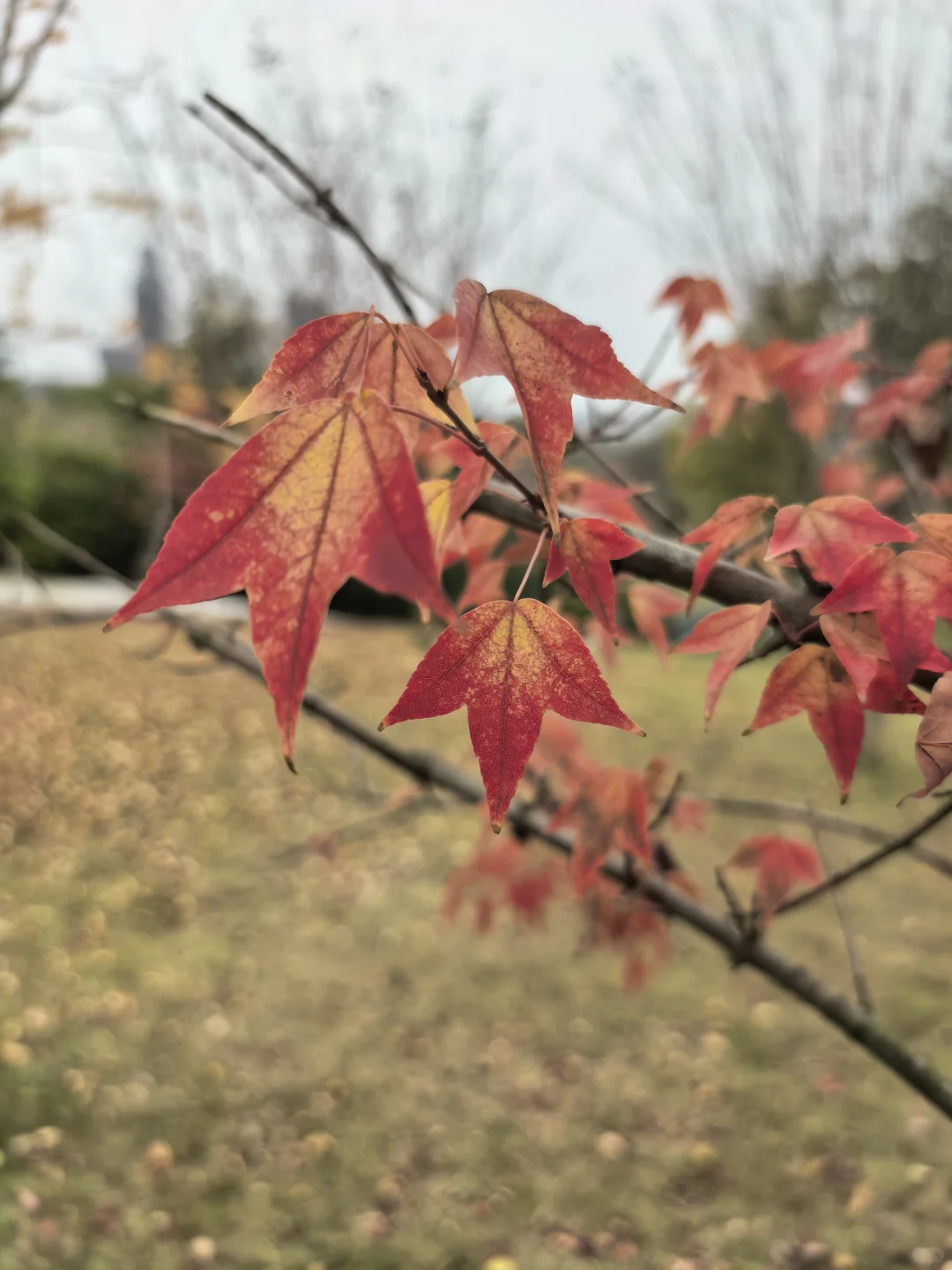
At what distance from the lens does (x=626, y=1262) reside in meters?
1.90

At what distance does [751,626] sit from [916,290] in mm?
6813

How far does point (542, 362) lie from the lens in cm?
51

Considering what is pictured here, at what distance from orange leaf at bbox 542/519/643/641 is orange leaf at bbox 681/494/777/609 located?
0.11m

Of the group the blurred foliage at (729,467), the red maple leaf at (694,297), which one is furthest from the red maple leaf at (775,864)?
the blurred foliage at (729,467)

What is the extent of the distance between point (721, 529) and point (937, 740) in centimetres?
26

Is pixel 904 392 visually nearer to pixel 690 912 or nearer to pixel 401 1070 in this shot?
pixel 690 912

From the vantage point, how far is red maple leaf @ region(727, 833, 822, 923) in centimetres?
124

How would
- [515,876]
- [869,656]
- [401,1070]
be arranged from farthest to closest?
[401,1070], [515,876], [869,656]

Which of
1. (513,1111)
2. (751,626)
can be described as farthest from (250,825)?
(751,626)

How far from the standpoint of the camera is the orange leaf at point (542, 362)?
49 cm

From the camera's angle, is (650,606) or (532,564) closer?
(532,564)

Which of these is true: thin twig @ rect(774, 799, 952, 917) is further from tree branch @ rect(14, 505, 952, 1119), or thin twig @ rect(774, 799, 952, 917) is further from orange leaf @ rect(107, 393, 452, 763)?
orange leaf @ rect(107, 393, 452, 763)

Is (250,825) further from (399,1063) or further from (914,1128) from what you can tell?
(914,1128)

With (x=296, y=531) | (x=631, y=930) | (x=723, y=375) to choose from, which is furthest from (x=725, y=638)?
(x=631, y=930)
